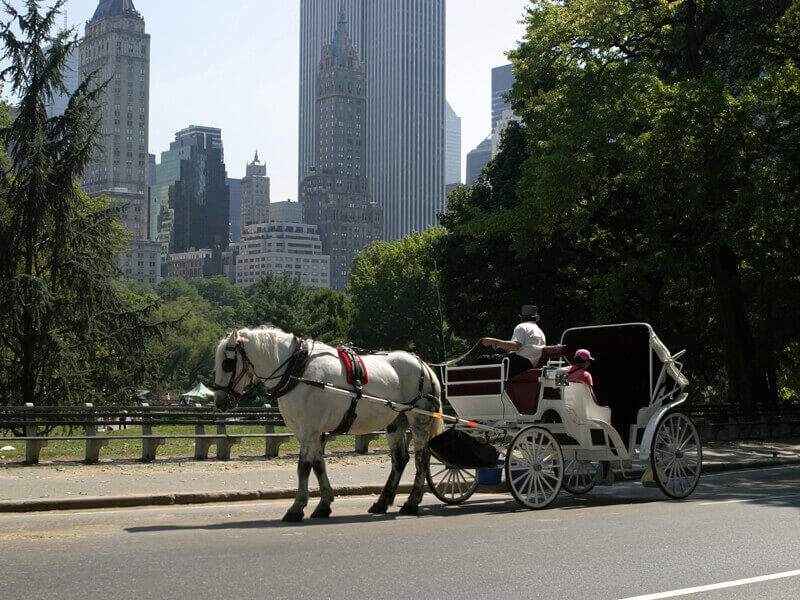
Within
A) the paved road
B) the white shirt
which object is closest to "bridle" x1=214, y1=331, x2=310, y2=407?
the paved road

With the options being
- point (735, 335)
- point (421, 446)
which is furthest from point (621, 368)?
point (735, 335)

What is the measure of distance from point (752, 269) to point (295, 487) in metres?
23.6

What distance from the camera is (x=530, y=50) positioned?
1312 inches

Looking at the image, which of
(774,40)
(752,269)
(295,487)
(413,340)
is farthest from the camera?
(413,340)

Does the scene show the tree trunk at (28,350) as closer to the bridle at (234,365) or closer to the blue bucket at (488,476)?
the blue bucket at (488,476)

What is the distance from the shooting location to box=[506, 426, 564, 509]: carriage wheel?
39.7 ft

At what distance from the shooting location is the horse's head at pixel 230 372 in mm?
11453

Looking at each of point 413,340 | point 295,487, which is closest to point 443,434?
point 295,487

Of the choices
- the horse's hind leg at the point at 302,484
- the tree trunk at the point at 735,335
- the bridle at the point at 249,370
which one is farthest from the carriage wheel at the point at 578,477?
the tree trunk at the point at 735,335

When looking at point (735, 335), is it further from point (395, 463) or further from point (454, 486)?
point (395, 463)

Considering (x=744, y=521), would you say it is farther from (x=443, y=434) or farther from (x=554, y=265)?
(x=554, y=265)

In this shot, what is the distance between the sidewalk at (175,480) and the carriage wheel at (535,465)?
3.45 meters

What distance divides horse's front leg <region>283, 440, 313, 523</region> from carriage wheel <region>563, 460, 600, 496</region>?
14.3ft

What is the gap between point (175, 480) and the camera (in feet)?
50.4
